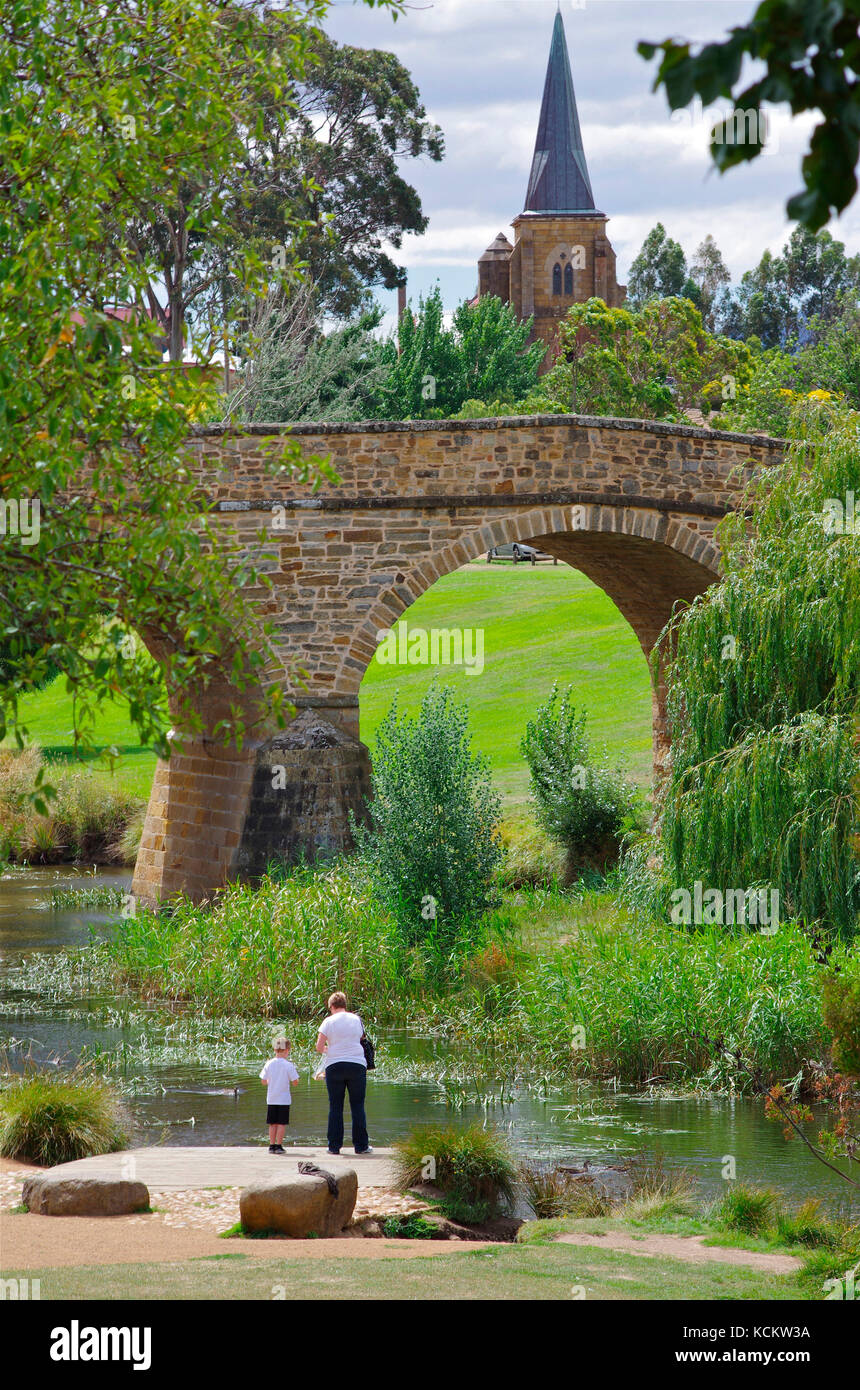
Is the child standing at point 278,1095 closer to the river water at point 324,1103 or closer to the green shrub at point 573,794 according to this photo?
the river water at point 324,1103

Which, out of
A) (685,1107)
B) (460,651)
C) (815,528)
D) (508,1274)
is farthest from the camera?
(460,651)

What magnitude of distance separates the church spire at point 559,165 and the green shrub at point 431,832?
5674cm

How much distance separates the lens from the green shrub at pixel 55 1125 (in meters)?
9.18

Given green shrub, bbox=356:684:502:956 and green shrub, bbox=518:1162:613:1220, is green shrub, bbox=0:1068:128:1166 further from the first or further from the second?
green shrub, bbox=356:684:502:956

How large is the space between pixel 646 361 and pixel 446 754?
29857 mm

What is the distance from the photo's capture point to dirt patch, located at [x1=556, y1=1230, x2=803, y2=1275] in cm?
677

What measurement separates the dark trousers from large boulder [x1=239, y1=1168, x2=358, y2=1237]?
68.2 inches

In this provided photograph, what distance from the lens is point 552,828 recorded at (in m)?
19.9

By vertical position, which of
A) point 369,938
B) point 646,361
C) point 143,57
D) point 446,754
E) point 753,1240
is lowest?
point 753,1240

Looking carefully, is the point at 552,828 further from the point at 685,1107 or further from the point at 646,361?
the point at 646,361

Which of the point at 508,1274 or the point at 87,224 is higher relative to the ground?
the point at 87,224

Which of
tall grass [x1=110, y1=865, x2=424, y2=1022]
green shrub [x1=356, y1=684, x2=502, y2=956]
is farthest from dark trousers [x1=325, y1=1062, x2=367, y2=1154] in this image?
green shrub [x1=356, y1=684, x2=502, y2=956]

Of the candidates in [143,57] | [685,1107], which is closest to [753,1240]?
[685,1107]

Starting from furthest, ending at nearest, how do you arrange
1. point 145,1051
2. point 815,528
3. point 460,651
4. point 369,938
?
point 460,651 → point 369,938 → point 815,528 → point 145,1051
